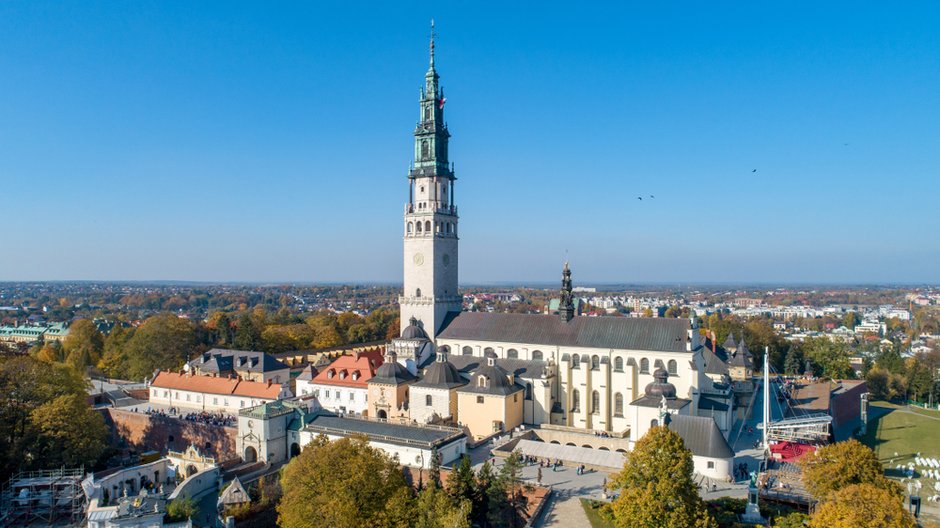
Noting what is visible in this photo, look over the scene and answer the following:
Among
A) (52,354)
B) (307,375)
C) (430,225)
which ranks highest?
(430,225)

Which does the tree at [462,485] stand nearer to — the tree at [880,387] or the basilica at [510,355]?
the basilica at [510,355]

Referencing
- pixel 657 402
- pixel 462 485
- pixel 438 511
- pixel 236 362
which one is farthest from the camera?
pixel 236 362

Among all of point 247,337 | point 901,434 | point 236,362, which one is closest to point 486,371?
point 236,362

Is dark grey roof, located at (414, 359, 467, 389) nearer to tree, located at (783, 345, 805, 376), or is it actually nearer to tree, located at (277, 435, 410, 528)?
tree, located at (277, 435, 410, 528)

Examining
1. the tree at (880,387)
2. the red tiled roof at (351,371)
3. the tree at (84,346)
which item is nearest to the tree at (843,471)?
the red tiled roof at (351,371)

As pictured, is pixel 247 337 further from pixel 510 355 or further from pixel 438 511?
pixel 438 511

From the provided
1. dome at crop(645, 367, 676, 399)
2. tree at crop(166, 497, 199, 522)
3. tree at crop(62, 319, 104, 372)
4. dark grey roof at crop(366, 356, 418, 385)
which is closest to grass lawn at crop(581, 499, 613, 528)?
dome at crop(645, 367, 676, 399)

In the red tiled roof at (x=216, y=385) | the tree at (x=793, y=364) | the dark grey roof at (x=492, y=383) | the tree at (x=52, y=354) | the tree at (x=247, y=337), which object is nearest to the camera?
the dark grey roof at (x=492, y=383)
